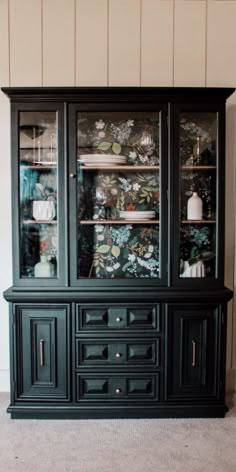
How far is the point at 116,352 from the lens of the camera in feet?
8.96

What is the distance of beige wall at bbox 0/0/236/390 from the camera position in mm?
3053

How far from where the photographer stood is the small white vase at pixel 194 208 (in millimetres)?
2803

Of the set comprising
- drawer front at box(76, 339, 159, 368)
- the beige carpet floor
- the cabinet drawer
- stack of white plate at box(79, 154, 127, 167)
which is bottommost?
the beige carpet floor

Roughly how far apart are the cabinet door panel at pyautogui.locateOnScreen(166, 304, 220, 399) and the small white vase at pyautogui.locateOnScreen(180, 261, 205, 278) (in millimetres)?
213

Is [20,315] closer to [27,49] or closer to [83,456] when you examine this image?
[83,456]

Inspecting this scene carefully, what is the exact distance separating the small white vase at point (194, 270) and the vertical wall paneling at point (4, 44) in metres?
1.81

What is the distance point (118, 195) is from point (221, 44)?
1.32 meters

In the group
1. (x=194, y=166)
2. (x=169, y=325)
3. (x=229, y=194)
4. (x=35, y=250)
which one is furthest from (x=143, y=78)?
(x=169, y=325)

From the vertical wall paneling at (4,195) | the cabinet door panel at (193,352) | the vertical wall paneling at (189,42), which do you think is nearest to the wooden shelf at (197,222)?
the cabinet door panel at (193,352)

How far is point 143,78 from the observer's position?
3.08 m

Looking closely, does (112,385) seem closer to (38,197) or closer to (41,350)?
(41,350)

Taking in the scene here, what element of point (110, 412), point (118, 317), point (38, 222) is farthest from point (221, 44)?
point (110, 412)

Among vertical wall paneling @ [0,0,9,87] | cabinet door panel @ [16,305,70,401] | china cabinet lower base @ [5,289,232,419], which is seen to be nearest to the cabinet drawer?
china cabinet lower base @ [5,289,232,419]

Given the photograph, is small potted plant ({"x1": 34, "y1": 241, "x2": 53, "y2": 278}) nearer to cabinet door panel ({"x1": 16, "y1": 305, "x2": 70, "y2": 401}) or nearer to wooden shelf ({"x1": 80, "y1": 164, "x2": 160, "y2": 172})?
cabinet door panel ({"x1": 16, "y1": 305, "x2": 70, "y2": 401})
